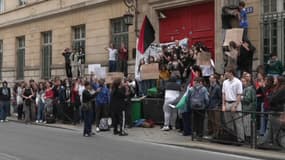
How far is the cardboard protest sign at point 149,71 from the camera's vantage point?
18.5 metres

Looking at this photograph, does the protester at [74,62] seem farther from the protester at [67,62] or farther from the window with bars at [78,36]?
the window with bars at [78,36]

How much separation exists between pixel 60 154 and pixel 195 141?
418 centimetres

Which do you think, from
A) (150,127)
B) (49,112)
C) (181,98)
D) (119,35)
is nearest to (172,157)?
(181,98)

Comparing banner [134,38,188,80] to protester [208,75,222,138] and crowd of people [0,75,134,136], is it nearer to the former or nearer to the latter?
crowd of people [0,75,134,136]

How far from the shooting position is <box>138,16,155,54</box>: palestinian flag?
64.0 feet

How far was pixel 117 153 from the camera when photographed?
11461 millimetres

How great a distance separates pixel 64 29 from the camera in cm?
2853

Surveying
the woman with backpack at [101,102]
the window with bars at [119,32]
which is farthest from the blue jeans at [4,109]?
the woman with backpack at [101,102]

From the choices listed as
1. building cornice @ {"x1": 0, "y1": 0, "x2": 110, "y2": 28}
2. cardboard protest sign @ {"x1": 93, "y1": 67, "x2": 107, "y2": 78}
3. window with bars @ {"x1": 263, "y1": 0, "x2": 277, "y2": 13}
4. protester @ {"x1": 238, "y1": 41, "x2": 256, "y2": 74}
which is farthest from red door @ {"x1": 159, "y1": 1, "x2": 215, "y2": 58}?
building cornice @ {"x1": 0, "y1": 0, "x2": 110, "y2": 28}

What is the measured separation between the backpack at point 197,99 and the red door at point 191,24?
5.71 metres

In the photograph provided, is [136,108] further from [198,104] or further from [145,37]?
[198,104]

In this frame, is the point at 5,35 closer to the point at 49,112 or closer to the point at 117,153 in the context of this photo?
the point at 49,112

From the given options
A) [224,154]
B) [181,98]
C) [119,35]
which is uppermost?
[119,35]

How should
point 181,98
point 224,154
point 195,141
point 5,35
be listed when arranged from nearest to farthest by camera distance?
point 224,154 → point 195,141 → point 181,98 → point 5,35
